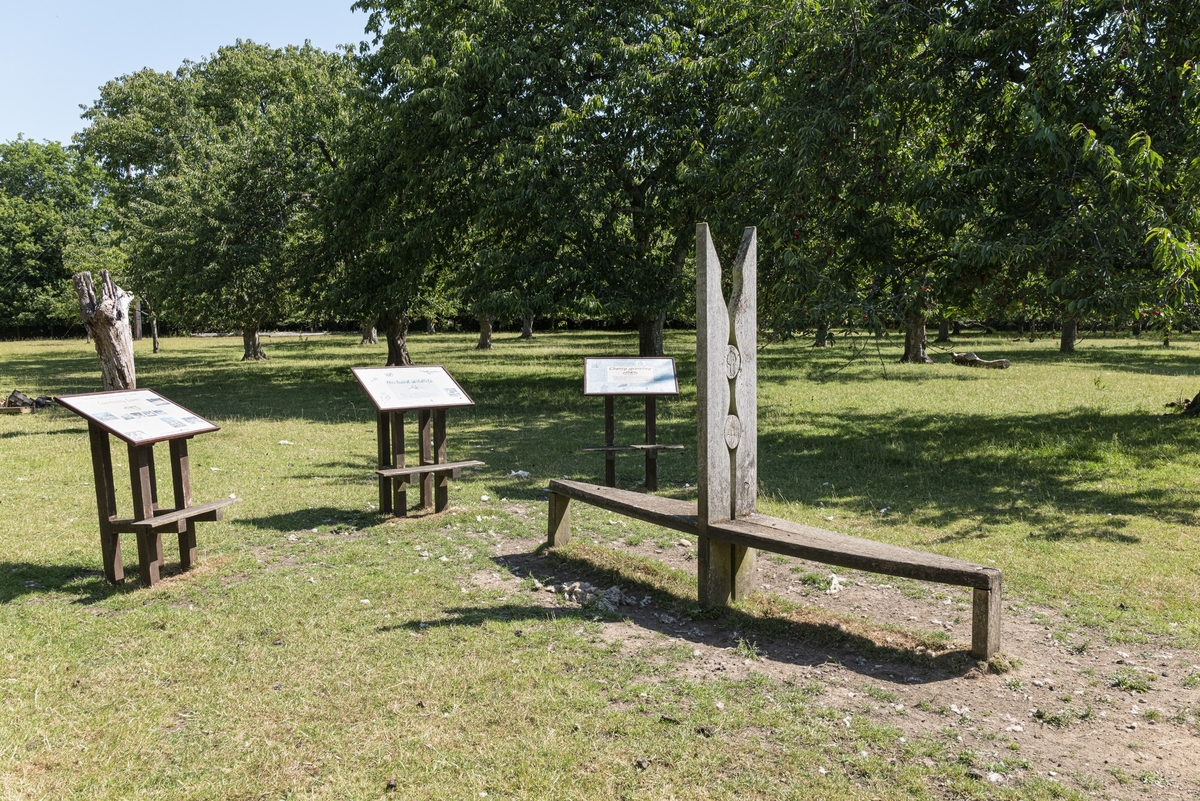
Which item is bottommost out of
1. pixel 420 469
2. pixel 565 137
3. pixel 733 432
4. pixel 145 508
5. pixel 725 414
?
pixel 420 469

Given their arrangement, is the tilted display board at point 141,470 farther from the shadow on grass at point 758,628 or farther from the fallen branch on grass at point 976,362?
the fallen branch on grass at point 976,362

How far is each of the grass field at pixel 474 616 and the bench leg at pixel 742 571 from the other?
6.2 inches

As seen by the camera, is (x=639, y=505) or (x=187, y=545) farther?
(x=187, y=545)

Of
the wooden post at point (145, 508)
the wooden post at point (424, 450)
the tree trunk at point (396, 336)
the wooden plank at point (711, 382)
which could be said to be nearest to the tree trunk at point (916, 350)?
the tree trunk at point (396, 336)

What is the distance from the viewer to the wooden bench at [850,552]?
4.66m

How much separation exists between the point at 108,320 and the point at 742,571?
10.6 m

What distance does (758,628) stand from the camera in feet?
17.4

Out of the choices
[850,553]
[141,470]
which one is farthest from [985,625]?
[141,470]

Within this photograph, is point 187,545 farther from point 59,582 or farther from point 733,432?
point 733,432

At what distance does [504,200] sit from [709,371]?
1219cm

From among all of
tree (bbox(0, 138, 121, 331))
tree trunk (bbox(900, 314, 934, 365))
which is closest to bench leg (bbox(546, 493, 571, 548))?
tree trunk (bbox(900, 314, 934, 365))

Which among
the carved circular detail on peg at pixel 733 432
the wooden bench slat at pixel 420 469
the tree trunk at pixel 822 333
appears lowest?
the wooden bench slat at pixel 420 469

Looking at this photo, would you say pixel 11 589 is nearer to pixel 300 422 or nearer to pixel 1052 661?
pixel 1052 661

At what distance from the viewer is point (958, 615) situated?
5.65 meters
